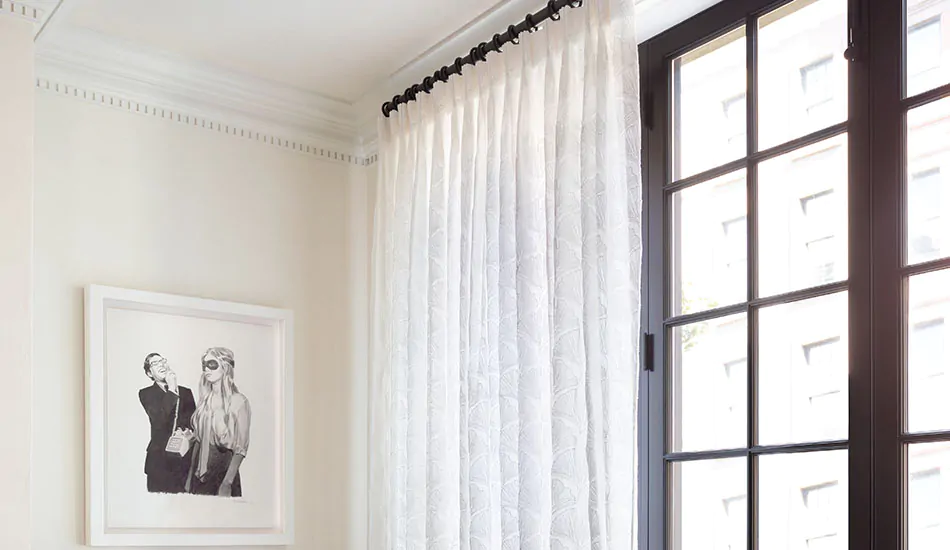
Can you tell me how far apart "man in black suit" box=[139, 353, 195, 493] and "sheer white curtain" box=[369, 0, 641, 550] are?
1.84 feet

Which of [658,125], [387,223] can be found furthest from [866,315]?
[387,223]

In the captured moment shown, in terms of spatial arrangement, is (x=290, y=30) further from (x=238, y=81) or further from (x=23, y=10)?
(x=23, y=10)

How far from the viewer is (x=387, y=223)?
10.2ft

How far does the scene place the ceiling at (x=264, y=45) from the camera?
109 inches

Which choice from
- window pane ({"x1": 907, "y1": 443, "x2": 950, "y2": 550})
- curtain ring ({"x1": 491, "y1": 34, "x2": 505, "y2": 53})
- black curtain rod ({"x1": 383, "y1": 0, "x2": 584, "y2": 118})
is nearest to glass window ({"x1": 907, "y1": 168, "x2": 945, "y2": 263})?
window pane ({"x1": 907, "y1": 443, "x2": 950, "y2": 550})

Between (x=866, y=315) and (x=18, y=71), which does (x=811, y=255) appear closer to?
(x=866, y=315)

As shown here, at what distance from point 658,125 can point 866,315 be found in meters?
0.79

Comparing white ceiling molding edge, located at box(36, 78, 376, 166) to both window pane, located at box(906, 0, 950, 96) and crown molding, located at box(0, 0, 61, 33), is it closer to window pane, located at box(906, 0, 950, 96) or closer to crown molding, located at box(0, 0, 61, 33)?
crown molding, located at box(0, 0, 61, 33)

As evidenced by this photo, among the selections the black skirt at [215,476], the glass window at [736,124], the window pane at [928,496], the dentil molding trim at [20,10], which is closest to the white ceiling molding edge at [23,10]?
the dentil molding trim at [20,10]

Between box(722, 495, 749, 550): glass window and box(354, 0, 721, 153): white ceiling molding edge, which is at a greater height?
box(354, 0, 721, 153): white ceiling molding edge

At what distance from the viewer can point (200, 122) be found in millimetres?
3180

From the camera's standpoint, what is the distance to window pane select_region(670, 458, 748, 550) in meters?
2.35

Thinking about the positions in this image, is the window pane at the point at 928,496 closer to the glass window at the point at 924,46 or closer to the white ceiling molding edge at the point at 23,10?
the glass window at the point at 924,46

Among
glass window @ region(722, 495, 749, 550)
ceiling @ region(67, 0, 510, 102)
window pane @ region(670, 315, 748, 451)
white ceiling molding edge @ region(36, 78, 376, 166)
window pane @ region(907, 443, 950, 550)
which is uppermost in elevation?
ceiling @ region(67, 0, 510, 102)
